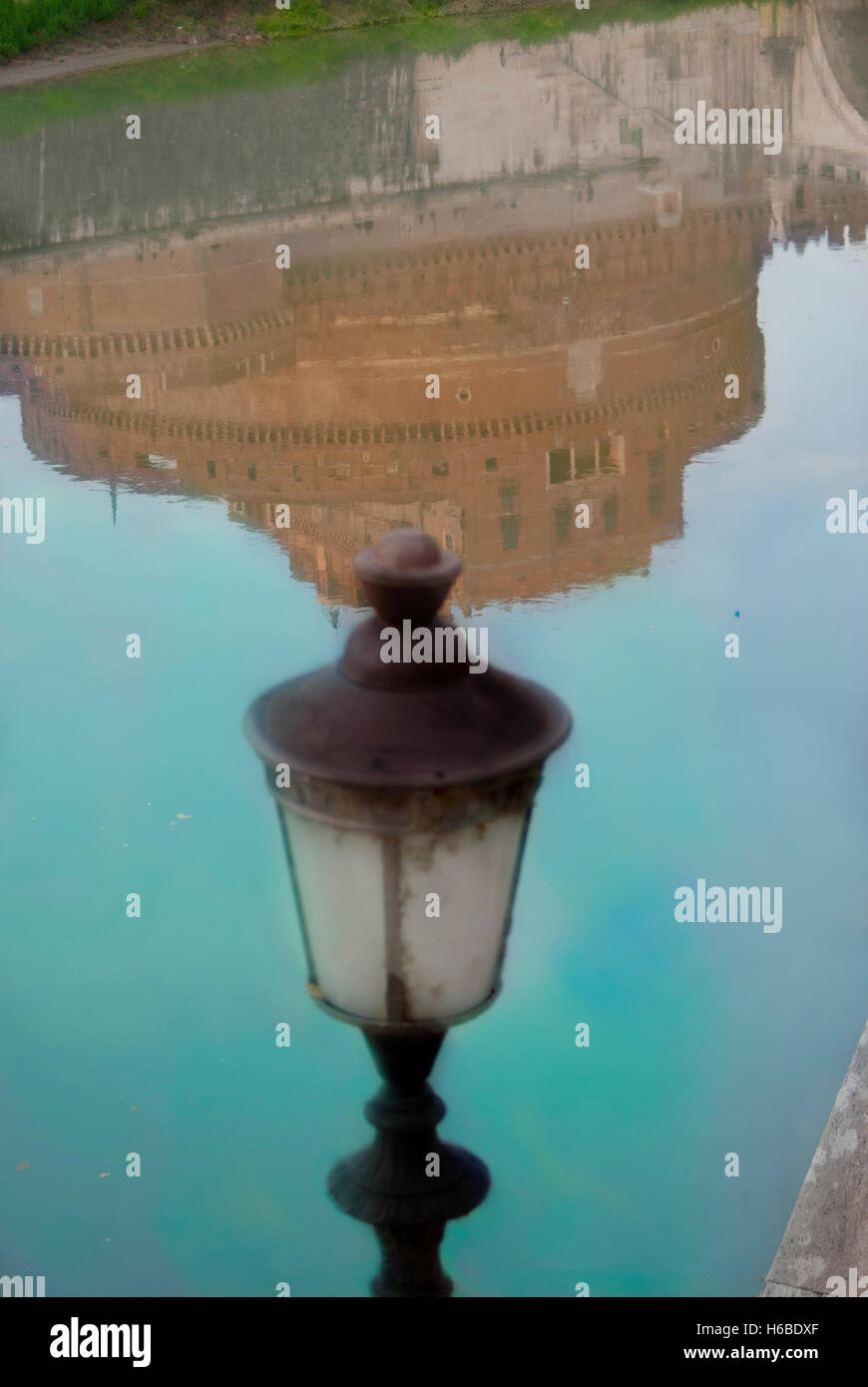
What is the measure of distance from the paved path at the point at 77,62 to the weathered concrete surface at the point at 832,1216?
23.3m

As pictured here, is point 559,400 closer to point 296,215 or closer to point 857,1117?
point 296,215

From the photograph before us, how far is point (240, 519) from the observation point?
1202cm

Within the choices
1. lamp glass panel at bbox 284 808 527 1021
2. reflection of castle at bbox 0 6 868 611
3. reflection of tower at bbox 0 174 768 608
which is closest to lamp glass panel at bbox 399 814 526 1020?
lamp glass panel at bbox 284 808 527 1021

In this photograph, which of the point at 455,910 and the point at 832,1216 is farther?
the point at 832,1216

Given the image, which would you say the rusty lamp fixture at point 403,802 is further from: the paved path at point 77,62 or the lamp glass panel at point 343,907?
the paved path at point 77,62

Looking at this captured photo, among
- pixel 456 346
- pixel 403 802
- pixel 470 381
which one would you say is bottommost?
pixel 470 381

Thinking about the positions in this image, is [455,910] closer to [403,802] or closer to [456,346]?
[403,802]

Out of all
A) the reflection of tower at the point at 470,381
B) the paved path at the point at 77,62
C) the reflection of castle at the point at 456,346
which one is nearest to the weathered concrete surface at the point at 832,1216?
the reflection of tower at the point at 470,381

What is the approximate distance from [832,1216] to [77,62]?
24.3 meters

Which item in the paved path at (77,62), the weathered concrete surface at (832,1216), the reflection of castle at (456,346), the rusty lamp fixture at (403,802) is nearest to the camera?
the rusty lamp fixture at (403,802)

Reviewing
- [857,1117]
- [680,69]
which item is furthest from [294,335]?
[857,1117]

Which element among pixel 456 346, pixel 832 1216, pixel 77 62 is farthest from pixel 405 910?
pixel 77 62

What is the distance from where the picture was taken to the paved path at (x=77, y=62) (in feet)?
77.2

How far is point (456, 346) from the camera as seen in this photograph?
20.6 meters
